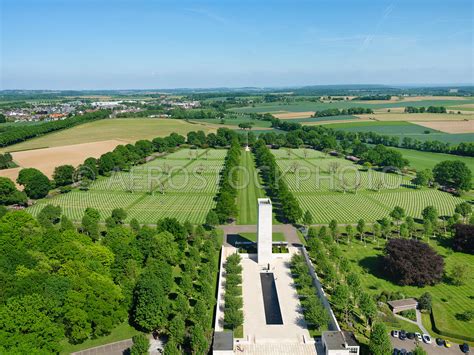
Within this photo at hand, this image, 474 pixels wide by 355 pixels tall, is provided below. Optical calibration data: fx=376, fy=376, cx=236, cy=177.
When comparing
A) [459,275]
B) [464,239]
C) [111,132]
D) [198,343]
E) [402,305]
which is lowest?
[402,305]

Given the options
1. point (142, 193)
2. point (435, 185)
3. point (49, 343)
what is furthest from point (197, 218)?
point (435, 185)

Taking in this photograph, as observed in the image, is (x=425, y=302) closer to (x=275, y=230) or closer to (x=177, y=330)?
(x=177, y=330)

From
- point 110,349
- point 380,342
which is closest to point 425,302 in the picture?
point 380,342

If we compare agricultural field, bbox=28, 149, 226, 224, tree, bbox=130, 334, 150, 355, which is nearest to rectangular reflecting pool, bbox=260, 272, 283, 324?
tree, bbox=130, 334, 150, 355

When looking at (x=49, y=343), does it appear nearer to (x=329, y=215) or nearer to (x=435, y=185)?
(x=329, y=215)

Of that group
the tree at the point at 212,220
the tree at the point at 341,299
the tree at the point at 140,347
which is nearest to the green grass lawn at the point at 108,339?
the tree at the point at 140,347
